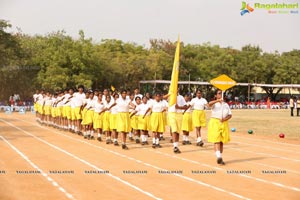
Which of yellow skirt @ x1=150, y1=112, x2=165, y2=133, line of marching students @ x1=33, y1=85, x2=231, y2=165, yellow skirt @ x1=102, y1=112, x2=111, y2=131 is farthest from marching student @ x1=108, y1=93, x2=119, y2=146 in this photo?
yellow skirt @ x1=150, y1=112, x2=165, y2=133

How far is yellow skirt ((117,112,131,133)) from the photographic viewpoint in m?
16.4

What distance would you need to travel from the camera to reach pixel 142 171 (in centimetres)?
1148

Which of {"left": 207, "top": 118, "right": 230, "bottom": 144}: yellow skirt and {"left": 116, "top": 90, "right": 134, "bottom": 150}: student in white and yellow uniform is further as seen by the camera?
{"left": 116, "top": 90, "right": 134, "bottom": 150}: student in white and yellow uniform

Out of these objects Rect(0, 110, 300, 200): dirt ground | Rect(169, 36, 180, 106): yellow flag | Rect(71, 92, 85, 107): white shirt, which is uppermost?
Rect(169, 36, 180, 106): yellow flag

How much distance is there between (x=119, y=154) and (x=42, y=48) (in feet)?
126

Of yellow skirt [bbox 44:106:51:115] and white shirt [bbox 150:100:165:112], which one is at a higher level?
white shirt [bbox 150:100:165:112]

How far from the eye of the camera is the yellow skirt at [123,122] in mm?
16422

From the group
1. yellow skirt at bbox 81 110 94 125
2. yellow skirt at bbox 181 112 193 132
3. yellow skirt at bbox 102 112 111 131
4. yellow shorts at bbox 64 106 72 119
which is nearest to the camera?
yellow skirt at bbox 181 112 193 132

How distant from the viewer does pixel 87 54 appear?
48625 millimetres

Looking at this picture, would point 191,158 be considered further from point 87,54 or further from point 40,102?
point 87,54

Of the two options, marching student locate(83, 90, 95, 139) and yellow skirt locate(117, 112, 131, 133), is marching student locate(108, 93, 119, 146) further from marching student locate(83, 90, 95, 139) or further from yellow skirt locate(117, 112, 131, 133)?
marching student locate(83, 90, 95, 139)

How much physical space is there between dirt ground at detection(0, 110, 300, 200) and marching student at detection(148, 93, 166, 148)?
42 centimetres

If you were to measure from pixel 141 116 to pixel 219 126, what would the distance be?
5626 mm

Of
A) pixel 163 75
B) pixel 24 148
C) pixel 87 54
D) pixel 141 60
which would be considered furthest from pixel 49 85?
pixel 24 148
